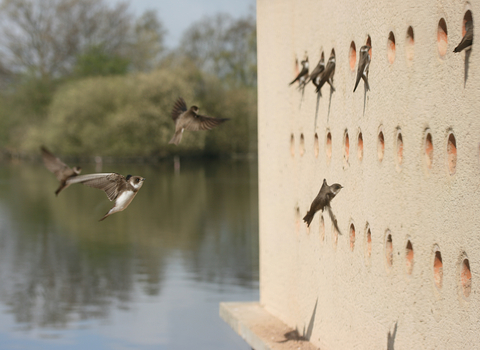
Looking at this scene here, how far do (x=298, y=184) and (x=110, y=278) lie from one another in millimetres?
9462

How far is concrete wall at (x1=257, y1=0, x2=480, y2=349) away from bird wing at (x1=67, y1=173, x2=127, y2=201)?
189 centimetres

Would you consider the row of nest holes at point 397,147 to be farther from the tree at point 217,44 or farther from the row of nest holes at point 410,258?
the tree at point 217,44

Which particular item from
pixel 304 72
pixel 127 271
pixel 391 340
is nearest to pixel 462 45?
pixel 391 340

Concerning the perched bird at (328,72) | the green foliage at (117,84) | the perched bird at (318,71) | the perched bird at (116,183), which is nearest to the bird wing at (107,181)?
the perched bird at (116,183)

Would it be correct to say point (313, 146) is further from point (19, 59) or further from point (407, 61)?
point (19, 59)

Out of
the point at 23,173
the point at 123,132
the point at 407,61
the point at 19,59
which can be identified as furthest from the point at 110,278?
the point at 19,59

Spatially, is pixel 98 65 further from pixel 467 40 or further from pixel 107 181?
pixel 467 40

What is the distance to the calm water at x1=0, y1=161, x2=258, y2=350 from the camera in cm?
1230

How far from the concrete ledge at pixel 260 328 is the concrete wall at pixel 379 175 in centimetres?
13

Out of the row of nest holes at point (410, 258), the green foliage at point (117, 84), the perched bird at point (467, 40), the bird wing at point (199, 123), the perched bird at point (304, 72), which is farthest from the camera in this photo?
the green foliage at point (117, 84)

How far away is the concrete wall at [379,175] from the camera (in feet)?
14.1

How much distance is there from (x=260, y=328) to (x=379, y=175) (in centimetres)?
327

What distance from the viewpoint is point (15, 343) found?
11.8 m

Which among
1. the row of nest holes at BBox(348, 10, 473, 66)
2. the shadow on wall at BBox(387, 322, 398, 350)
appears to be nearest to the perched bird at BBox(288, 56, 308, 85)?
the row of nest holes at BBox(348, 10, 473, 66)
